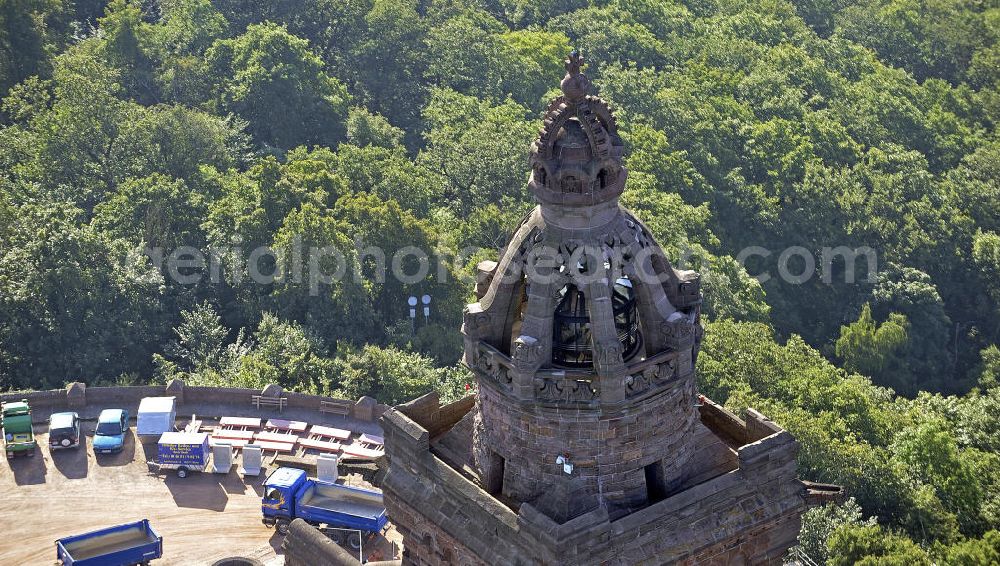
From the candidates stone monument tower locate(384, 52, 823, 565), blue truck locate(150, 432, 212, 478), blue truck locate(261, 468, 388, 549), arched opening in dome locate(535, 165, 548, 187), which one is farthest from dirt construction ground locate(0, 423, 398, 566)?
arched opening in dome locate(535, 165, 548, 187)

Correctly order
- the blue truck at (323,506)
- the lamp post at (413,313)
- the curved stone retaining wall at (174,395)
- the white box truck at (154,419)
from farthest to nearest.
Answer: the lamp post at (413,313)
the curved stone retaining wall at (174,395)
the white box truck at (154,419)
the blue truck at (323,506)

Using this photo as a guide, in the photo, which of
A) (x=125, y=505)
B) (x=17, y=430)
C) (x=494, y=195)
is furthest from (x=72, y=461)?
(x=494, y=195)

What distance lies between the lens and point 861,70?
179000mm

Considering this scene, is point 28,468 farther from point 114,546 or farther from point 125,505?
point 114,546

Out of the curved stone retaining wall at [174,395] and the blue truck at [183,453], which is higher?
the curved stone retaining wall at [174,395]

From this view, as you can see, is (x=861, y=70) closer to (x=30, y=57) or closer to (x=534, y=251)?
(x=30, y=57)

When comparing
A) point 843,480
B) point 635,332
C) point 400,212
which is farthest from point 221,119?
point 635,332

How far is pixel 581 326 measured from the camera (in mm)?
35000

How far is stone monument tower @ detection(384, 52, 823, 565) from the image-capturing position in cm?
3322

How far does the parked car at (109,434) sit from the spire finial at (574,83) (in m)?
49.6

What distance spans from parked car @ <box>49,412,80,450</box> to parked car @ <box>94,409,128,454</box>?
117 centimetres

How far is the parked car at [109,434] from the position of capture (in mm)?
75625

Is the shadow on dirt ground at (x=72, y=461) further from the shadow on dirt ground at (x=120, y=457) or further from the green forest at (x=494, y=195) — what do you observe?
the green forest at (x=494, y=195)

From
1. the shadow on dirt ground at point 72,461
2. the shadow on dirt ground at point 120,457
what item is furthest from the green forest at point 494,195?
the shadow on dirt ground at point 72,461
